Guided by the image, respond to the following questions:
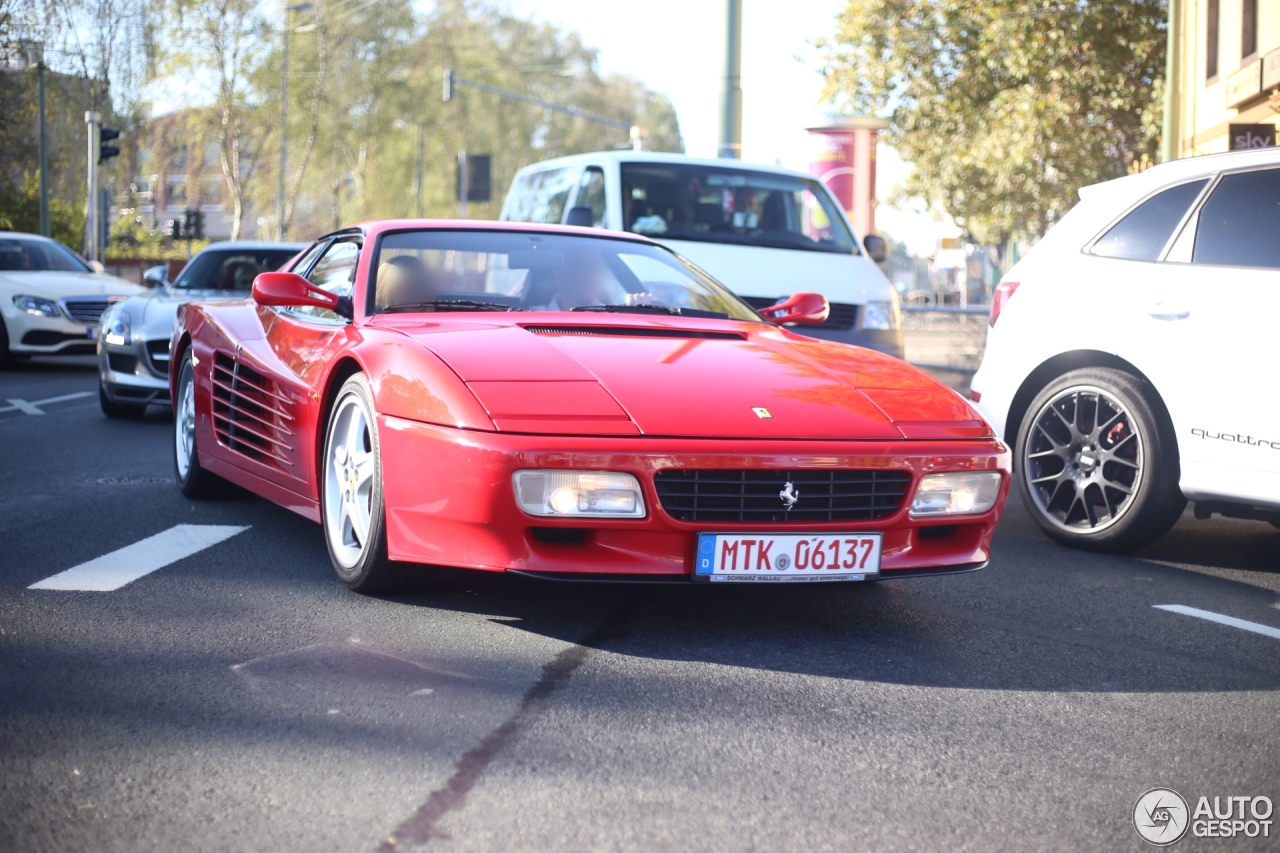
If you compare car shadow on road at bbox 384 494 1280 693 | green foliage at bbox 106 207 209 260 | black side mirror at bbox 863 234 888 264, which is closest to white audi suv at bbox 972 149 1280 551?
car shadow on road at bbox 384 494 1280 693

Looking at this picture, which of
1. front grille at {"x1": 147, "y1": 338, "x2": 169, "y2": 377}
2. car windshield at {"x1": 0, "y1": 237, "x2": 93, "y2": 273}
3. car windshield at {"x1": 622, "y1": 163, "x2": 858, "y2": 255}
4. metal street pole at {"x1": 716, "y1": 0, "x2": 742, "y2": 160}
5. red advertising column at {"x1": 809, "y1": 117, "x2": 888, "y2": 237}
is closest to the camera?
front grille at {"x1": 147, "y1": 338, "x2": 169, "y2": 377}

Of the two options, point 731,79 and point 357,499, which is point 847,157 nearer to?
point 731,79

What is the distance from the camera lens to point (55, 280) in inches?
623

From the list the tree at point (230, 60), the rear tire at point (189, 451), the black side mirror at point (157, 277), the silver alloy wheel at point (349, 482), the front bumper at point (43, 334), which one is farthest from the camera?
the tree at point (230, 60)

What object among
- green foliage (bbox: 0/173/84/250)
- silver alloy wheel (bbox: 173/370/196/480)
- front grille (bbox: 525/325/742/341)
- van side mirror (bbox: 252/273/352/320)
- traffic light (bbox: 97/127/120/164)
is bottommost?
silver alloy wheel (bbox: 173/370/196/480)

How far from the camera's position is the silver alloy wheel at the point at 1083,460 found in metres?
5.95

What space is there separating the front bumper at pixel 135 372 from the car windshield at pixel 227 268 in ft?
3.90

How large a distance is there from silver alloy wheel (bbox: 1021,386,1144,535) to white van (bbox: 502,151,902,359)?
13.2ft

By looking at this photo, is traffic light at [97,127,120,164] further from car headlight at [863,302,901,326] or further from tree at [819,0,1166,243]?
car headlight at [863,302,901,326]

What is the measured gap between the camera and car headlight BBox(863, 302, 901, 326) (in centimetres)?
1050

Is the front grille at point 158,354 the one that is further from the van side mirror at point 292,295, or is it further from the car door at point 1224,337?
the car door at point 1224,337

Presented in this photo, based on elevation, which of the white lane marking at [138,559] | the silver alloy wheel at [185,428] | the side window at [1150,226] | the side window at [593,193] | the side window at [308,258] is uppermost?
the side window at [593,193]

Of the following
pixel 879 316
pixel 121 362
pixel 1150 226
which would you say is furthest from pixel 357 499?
pixel 879 316

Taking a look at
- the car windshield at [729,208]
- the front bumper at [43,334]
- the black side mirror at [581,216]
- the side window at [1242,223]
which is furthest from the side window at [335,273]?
the front bumper at [43,334]
